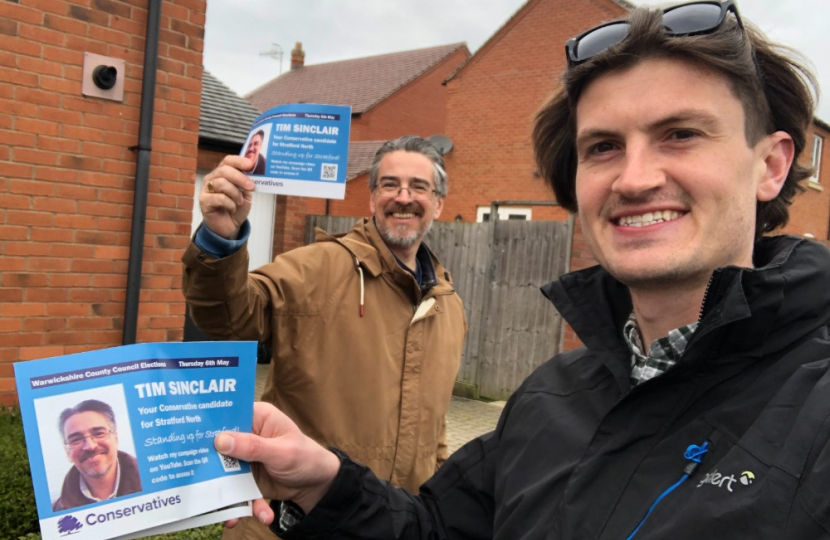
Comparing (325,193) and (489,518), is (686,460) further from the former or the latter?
(325,193)

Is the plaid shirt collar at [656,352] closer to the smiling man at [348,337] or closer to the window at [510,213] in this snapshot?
the smiling man at [348,337]

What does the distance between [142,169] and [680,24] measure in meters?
3.56

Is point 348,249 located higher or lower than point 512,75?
lower

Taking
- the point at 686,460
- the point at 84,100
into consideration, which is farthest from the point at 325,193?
the point at 84,100

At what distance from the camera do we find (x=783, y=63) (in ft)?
5.12

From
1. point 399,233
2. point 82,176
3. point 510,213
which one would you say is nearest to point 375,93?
point 510,213

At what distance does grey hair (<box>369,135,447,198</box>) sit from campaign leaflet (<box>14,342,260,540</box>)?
1.83m

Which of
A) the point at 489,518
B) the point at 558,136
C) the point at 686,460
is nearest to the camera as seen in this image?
the point at 686,460

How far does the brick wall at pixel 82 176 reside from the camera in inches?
148

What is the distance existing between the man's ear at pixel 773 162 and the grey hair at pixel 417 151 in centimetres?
178

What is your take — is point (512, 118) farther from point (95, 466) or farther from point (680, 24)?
point (95, 466)

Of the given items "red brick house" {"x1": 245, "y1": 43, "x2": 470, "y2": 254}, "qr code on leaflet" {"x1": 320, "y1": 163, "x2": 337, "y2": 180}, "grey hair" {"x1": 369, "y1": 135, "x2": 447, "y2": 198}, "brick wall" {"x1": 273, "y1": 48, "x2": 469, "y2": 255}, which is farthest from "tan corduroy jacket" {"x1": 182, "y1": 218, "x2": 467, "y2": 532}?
"red brick house" {"x1": 245, "y1": 43, "x2": 470, "y2": 254}

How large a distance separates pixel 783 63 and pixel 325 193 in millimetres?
1499

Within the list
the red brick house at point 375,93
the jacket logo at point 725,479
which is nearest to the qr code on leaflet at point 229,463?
the jacket logo at point 725,479
